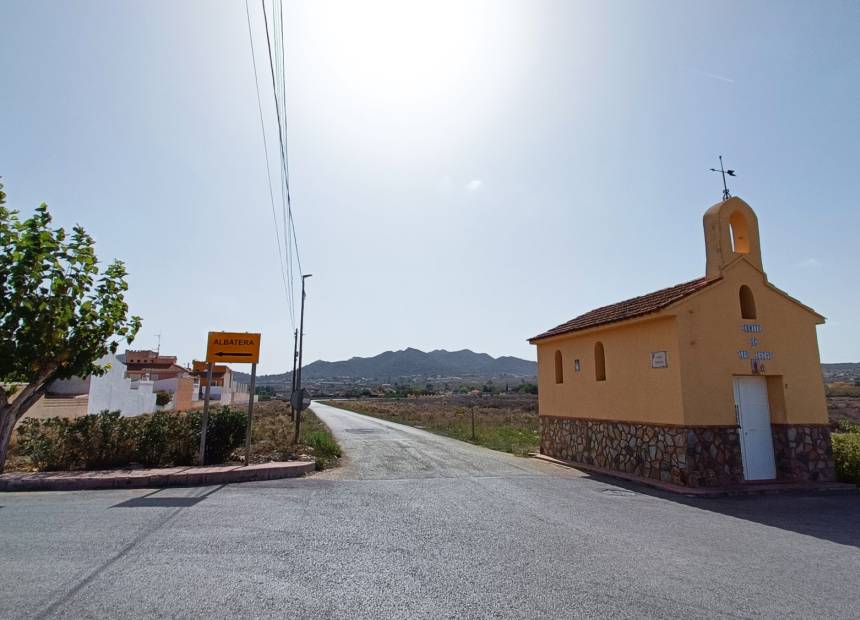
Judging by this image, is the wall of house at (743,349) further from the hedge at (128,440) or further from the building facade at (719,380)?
the hedge at (128,440)

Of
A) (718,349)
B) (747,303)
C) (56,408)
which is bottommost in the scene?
(56,408)

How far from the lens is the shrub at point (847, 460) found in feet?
38.2

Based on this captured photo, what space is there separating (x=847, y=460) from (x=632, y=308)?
5.86 meters

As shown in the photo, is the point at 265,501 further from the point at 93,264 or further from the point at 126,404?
the point at 126,404

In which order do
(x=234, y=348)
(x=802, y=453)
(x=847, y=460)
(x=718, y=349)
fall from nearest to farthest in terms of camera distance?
(x=718, y=349), (x=802, y=453), (x=847, y=460), (x=234, y=348)

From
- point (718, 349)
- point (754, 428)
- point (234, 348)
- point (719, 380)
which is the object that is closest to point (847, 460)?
point (754, 428)

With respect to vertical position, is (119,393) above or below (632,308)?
below

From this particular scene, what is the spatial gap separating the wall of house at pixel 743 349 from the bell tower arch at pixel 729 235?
0.33 m

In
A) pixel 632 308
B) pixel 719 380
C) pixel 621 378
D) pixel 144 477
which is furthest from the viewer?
pixel 632 308

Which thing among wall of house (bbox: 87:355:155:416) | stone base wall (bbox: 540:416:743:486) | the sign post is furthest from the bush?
wall of house (bbox: 87:355:155:416)

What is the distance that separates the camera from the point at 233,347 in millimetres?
12406

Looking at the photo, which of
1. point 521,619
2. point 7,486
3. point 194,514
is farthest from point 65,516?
point 521,619

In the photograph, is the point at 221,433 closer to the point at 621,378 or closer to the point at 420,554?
the point at 420,554

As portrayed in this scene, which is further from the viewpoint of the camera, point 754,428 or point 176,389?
point 176,389
